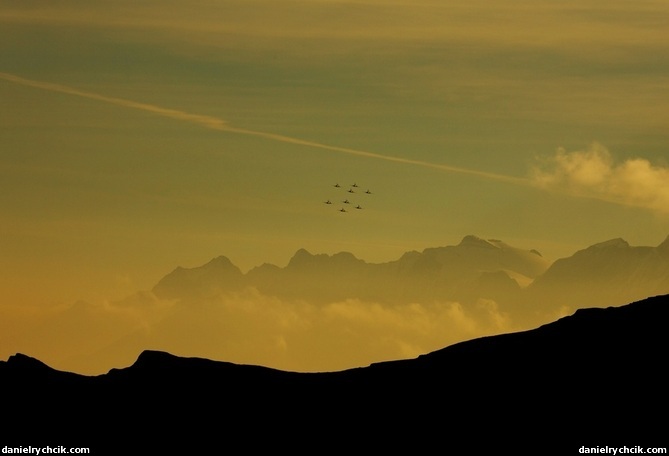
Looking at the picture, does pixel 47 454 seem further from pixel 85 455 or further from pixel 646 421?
pixel 646 421

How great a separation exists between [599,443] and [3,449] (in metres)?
92.4

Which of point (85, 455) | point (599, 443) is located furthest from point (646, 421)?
point (85, 455)

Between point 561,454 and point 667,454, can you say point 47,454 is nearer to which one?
point 561,454

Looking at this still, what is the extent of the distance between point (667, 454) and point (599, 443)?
569 inches

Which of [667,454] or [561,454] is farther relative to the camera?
[561,454]

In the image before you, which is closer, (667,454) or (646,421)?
(667,454)

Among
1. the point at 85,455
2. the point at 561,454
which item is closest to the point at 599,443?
the point at 561,454

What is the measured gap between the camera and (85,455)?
19988 cm

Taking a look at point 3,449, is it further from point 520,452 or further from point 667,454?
point 667,454

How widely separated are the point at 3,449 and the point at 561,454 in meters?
86.6

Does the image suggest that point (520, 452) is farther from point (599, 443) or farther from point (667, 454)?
point (667, 454)

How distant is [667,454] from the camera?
182 meters

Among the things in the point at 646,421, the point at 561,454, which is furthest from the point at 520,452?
the point at 646,421

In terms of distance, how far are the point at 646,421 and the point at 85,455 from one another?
8956cm
